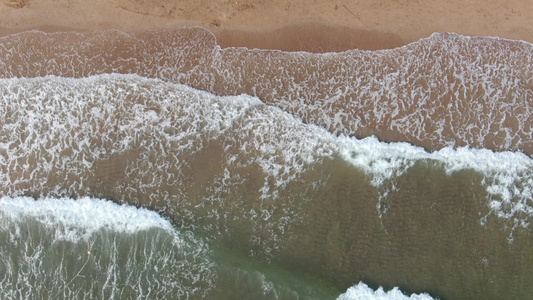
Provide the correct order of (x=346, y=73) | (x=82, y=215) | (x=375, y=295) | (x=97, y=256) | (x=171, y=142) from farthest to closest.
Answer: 1. (x=346, y=73)
2. (x=171, y=142)
3. (x=82, y=215)
4. (x=97, y=256)
5. (x=375, y=295)

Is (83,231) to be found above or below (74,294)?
above

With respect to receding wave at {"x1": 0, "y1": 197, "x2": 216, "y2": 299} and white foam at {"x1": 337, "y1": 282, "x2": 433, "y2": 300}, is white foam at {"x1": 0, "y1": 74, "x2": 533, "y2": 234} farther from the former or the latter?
white foam at {"x1": 337, "y1": 282, "x2": 433, "y2": 300}

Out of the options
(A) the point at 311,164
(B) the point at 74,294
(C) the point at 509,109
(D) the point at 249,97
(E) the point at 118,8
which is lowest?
(B) the point at 74,294

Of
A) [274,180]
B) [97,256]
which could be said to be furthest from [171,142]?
[97,256]

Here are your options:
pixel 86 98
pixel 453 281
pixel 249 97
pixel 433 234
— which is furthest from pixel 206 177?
pixel 453 281

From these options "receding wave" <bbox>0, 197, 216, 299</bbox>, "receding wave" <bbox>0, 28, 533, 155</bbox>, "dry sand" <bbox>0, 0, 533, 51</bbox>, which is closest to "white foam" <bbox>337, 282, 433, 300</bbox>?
"receding wave" <bbox>0, 197, 216, 299</bbox>

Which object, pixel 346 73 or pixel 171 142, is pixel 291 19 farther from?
pixel 171 142

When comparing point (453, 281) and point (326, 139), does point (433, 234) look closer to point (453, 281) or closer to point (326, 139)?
point (453, 281)

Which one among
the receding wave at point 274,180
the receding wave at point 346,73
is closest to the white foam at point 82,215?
the receding wave at point 274,180
